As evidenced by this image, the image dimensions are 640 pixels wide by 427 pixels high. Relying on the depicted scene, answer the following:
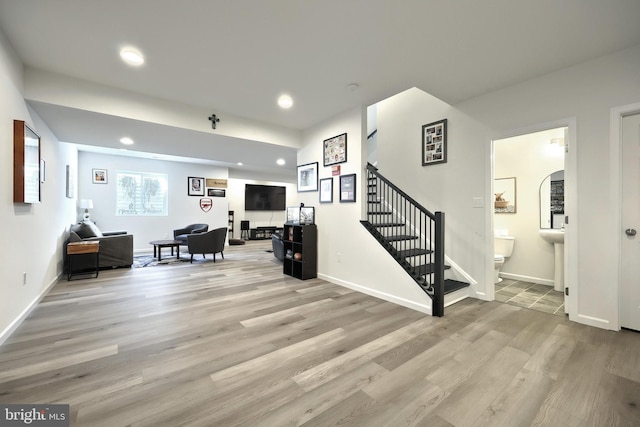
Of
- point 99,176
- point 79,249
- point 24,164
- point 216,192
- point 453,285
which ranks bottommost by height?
point 453,285

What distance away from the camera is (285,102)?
3691 mm

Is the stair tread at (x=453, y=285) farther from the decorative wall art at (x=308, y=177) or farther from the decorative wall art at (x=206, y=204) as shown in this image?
the decorative wall art at (x=206, y=204)

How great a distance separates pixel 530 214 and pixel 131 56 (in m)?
5.89

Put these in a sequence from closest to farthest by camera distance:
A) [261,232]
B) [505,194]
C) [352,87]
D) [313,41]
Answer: [313,41] → [352,87] → [505,194] → [261,232]

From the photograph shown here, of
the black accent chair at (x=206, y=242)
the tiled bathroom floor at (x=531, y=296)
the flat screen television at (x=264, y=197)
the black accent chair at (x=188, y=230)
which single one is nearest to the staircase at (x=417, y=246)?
the tiled bathroom floor at (x=531, y=296)

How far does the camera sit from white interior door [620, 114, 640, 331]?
8.11 ft

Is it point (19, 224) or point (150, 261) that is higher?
point (19, 224)

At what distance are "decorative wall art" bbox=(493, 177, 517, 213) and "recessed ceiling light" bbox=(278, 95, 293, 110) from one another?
367 cm

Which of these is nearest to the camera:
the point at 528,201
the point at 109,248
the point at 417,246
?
the point at 417,246

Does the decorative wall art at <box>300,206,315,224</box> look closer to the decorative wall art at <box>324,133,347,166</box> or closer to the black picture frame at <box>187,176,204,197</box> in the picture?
the decorative wall art at <box>324,133,347,166</box>

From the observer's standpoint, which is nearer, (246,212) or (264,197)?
(246,212)

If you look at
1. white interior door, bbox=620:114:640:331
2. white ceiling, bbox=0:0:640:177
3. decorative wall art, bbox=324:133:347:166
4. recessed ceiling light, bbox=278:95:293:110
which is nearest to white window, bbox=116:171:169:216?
white ceiling, bbox=0:0:640:177

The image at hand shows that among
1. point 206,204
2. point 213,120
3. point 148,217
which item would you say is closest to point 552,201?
point 213,120

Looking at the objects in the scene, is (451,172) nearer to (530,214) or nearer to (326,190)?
(530,214)
